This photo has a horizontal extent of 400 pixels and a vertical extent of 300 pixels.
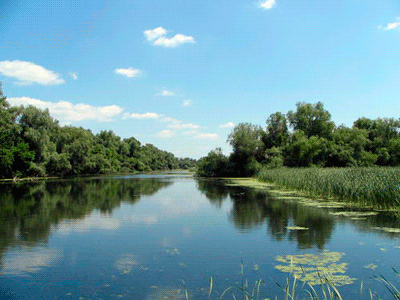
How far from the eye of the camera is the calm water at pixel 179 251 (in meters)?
6.48

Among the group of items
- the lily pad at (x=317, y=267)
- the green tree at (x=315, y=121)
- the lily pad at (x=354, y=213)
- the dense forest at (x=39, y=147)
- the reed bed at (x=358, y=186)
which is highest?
the green tree at (x=315, y=121)

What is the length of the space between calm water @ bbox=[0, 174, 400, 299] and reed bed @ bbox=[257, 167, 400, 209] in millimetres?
1527

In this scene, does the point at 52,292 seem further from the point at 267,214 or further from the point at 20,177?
the point at 20,177

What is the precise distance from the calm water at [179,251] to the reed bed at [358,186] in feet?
5.01

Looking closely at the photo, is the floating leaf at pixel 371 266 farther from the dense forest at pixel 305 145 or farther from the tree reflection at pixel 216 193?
the dense forest at pixel 305 145

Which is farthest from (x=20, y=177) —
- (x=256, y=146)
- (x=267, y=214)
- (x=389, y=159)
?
(x=389, y=159)

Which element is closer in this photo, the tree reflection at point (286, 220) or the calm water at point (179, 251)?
the calm water at point (179, 251)

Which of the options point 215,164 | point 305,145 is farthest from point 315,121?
point 215,164

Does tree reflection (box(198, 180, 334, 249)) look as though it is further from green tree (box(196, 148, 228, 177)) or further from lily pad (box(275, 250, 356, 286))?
green tree (box(196, 148, 228, 177))

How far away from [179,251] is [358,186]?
11904 mm

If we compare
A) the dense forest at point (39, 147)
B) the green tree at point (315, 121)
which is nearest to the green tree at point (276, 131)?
the green tree at point (315, 121)

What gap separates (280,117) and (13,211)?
53482 mm

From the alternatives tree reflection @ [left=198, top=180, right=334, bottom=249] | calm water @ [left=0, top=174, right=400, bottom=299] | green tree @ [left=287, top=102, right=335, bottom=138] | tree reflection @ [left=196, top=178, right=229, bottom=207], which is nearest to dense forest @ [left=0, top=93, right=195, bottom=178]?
tree reflection @ [left=196, top=178, right=229, bottom=207]

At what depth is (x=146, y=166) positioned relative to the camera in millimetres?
110812
